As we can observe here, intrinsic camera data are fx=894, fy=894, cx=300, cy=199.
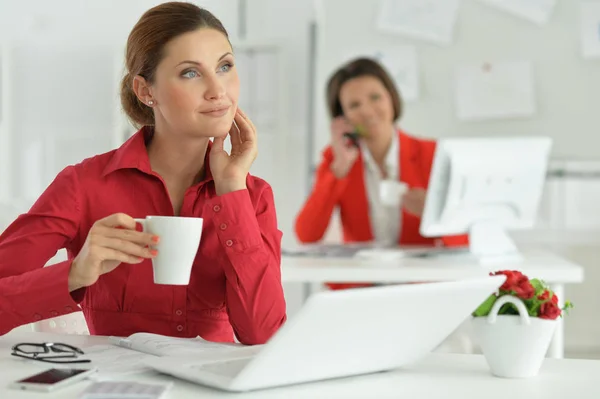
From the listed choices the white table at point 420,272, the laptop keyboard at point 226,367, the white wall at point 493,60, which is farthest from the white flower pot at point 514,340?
the white wall at point 493,60

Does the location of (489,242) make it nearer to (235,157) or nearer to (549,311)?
(235,157)

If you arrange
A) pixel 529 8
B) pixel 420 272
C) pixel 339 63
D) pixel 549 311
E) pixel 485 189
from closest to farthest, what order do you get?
pixel 549 311, pixel 420 272, pixel 485 189, pixel 529 8, pixel 339 63

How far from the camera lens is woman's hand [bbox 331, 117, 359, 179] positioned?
3588 millimetres

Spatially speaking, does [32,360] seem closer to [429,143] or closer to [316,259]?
[316,259]

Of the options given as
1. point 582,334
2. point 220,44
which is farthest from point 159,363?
point 582,334

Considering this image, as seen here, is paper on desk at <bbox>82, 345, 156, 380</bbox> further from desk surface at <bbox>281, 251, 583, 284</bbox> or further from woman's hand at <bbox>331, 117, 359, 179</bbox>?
woman's hand at <bbox>331, 117, 359, 179</bbox>

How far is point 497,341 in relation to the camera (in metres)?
1.16

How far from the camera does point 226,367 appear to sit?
3.64ft

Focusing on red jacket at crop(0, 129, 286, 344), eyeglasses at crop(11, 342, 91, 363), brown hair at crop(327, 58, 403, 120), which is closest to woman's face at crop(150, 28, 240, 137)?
red jacket at crop(0, 129, 286, 344)

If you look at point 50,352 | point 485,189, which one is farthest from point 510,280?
point 485,189

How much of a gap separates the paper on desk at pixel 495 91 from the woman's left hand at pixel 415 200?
0.99 metres

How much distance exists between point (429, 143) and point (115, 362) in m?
2.49

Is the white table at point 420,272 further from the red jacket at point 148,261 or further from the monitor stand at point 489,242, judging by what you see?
the red jacket at point 148,261

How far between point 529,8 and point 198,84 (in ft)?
9.27
